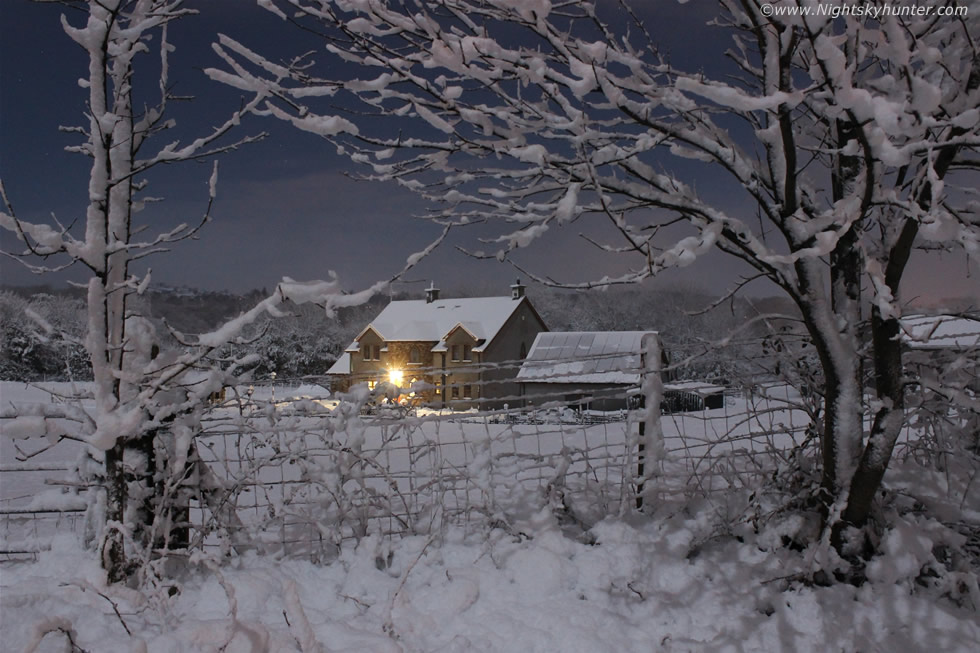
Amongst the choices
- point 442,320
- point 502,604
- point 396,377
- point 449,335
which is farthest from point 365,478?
point 442,320

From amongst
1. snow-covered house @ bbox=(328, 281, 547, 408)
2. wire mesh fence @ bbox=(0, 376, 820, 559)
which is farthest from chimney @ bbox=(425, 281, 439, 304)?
wire mesh fence @ bbox=(0, 376, 820, 559)

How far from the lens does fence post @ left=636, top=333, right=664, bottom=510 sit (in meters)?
3.66

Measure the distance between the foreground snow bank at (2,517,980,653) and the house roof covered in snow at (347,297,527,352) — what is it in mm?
27466

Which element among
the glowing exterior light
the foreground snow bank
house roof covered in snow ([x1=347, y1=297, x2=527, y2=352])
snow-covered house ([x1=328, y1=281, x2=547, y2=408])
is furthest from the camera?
house roof covered in snow ([x1=347, y1=297, x2=527, y2=352])

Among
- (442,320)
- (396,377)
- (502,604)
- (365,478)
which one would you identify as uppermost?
(442,320)

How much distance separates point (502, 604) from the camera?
2793 mm

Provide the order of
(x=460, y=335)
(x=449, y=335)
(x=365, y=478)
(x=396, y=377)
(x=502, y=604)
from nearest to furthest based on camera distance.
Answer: (x=502, y=604)
(x=365, y=478)
(x=396, y=377)
(x=460, y=335)
(x=449, y=335)

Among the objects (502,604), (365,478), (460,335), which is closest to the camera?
(502,604)

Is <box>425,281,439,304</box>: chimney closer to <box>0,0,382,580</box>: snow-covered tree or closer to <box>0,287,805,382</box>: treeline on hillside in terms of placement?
<box>0,287,805,382</box>: treeline on hillside

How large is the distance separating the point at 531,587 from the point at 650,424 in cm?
135

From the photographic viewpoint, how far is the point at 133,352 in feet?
9.71

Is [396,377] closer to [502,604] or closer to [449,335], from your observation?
[502,604]

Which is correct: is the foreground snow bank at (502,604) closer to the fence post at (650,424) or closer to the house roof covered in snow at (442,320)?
the fence post at (650,424)

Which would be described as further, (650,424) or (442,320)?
(442,320)
